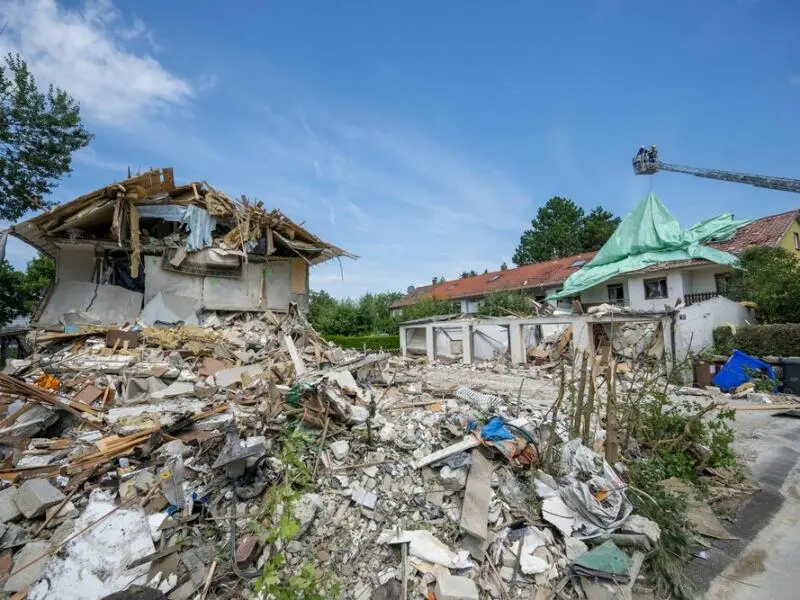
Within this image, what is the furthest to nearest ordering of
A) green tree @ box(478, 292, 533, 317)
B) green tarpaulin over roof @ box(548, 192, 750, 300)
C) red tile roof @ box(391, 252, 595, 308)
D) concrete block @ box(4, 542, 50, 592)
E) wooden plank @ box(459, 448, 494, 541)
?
1. red tile roof @ box(391, 252, 595, 308)
2. green tree @ box(478, 292, 533, 317)
3. green tarpaulin over roof @ box(548, 192, 750, 300)
4. wooden plank @ box(459, 448, 494, 541)
5. concrete block @ box(4, 542, 50, 592)

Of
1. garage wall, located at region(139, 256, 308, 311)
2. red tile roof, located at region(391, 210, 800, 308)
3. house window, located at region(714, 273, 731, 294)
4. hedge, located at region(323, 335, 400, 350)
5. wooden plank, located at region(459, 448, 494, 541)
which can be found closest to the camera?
wooden plank, located at region(459, 448, 494, 541)

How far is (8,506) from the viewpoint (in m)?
3.61

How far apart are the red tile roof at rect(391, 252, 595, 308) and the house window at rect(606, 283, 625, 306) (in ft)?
11.2

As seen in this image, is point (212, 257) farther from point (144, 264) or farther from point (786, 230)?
point (786, 230)

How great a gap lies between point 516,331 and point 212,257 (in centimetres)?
1350

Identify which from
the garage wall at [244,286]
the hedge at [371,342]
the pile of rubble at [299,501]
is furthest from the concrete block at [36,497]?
the hedge at [371,342]

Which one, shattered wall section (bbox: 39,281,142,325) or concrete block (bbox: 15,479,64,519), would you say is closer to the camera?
concrete block (bbox: 15,479,64,519)

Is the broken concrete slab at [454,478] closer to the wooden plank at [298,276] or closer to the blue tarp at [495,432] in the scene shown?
the blue tarp at [495,432]

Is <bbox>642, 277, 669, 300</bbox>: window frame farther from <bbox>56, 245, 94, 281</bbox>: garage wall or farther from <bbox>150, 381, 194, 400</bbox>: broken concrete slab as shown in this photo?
<bbox>56, 245, 94, 281</bbox>: garage wall

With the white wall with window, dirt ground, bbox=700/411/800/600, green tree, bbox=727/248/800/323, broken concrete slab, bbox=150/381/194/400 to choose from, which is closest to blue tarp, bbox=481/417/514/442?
dirt ground, bbox=700/411/800/600

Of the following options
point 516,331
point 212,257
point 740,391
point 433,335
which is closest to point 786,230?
point 740,391

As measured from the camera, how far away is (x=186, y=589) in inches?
122

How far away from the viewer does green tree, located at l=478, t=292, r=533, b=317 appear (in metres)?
22.1

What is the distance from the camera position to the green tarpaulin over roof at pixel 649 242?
18.6 metres
